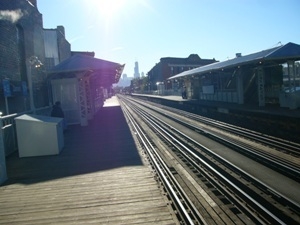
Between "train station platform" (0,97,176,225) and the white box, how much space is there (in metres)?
0.30

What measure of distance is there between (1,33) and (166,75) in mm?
59668

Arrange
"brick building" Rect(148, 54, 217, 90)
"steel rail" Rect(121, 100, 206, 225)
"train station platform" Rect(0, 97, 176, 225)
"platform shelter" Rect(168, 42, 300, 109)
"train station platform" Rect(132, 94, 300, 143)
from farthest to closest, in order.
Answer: "brick building" Rect(148, 54, 217, 90), "platform shelter" Rect(168, 42, 300, 109), "train station platform" Rect(132, 94, 300, 143), "train station platform" Rect(0, 97, 176, 225), "steel rail" Rect(121, 100, 206, 225)

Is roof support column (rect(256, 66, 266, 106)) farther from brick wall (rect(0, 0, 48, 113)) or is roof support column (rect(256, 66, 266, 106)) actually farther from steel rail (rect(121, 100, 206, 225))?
brick wall (rect(0, 0, 48, 113))

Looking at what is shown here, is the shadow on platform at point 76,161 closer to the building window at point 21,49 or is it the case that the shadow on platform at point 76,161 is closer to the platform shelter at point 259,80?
the building window at point 21,49

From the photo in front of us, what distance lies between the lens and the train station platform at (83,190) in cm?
475

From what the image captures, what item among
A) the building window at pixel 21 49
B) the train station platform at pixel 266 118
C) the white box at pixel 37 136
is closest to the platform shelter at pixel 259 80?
the train station platform at pixel 266 118

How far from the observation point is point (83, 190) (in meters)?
6.07

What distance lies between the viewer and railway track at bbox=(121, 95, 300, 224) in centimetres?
477

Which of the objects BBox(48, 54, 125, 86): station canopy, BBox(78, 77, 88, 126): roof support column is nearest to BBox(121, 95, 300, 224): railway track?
BBox(48, 54, 125, 86): station canopy

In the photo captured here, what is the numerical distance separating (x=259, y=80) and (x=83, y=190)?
16900 millimetres

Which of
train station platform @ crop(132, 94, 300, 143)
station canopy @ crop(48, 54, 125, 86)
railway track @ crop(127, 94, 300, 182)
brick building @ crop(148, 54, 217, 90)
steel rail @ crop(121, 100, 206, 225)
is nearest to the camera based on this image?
steel rail @ crop(121, 100, 206, 225)

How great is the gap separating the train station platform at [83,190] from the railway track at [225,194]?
79 cm

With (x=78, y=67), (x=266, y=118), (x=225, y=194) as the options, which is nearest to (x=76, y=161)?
(x=225, y=194)

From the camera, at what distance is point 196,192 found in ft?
20.0
